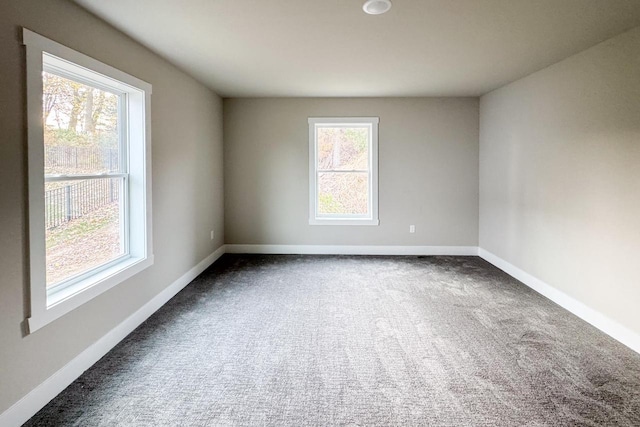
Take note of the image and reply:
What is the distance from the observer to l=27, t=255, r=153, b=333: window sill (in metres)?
2.11

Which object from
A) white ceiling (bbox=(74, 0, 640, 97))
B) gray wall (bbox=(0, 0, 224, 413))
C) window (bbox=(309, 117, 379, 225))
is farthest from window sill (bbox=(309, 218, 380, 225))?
white ceiling (bbox=(74, 0, 640, 97))

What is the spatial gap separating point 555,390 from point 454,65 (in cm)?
321

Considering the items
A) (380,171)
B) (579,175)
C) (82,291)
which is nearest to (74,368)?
(82,291)

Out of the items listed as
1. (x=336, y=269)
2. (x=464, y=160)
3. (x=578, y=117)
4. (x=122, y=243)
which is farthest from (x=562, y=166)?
(x=122, y=243)

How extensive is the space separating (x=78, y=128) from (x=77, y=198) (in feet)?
1.68

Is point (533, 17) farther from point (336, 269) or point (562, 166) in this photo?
point (336, 269)

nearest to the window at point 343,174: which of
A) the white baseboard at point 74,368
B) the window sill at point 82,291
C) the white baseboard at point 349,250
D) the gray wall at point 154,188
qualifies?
the white baseboard at point 349,250

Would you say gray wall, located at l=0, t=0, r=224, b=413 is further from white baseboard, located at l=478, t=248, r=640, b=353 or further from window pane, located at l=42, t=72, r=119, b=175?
white baseboard, located at l=478, t=248, r=640, b=353

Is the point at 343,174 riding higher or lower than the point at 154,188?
higher

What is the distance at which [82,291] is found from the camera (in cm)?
247

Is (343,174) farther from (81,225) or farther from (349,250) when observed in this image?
(81,225)

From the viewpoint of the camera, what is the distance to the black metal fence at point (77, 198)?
2346 millimetres

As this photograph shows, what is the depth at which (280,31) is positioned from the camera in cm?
294

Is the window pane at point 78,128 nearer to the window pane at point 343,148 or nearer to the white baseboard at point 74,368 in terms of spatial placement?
the white baseboard at point 74,368
